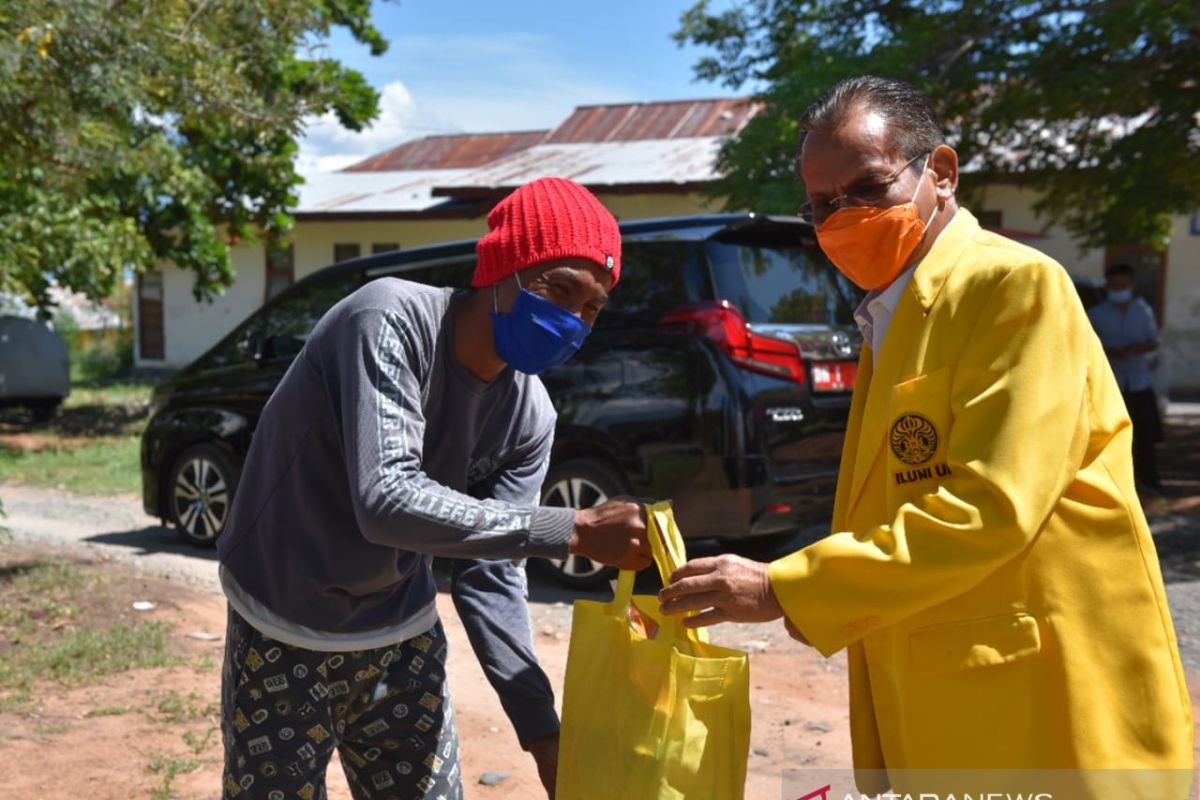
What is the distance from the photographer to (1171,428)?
14.6 m

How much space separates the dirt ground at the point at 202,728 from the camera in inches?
166

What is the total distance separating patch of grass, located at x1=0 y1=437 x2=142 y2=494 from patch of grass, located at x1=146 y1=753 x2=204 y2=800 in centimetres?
705

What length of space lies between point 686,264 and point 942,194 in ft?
15.1

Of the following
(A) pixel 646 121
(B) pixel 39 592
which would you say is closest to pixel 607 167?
(A) pixel 646 121

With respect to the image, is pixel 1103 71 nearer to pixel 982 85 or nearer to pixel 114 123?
pixel 982 85

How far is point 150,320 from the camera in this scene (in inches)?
1075

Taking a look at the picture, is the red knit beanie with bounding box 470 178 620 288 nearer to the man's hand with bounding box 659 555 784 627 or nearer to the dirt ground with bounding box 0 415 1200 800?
Result: the man's hand with bounding box 659 555 784 627

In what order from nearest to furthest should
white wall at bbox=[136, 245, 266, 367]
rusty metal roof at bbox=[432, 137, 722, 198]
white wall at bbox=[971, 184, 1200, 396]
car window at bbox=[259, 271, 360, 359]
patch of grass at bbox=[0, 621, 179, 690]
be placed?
patch of grass at bbox=[0, 621, 179, 690] < car window at bbox=[259, 271, 360, 359] < rusty metal roof at bbox=[432, 137, 722, 198] < white wall at bbox=[971, 184, 1200, 396] < white wall at bbox=[136, 245, 266, 367]

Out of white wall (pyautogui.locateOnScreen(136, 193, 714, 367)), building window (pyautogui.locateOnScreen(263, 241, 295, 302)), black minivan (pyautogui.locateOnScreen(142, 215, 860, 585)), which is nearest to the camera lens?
black minivan (pyautogui.locateOnScreen(142, 215, 860, 585))

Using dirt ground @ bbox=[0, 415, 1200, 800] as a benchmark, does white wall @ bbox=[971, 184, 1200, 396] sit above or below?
above

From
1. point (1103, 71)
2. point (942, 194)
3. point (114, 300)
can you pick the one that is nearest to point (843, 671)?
point (942, 194)

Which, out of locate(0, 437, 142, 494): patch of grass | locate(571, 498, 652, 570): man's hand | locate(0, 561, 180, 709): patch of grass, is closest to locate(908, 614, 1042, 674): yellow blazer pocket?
locate(571, 498, 652, 570): man's hand

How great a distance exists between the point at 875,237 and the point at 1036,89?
343 inches

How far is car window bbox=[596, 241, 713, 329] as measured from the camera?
6.60 meters
